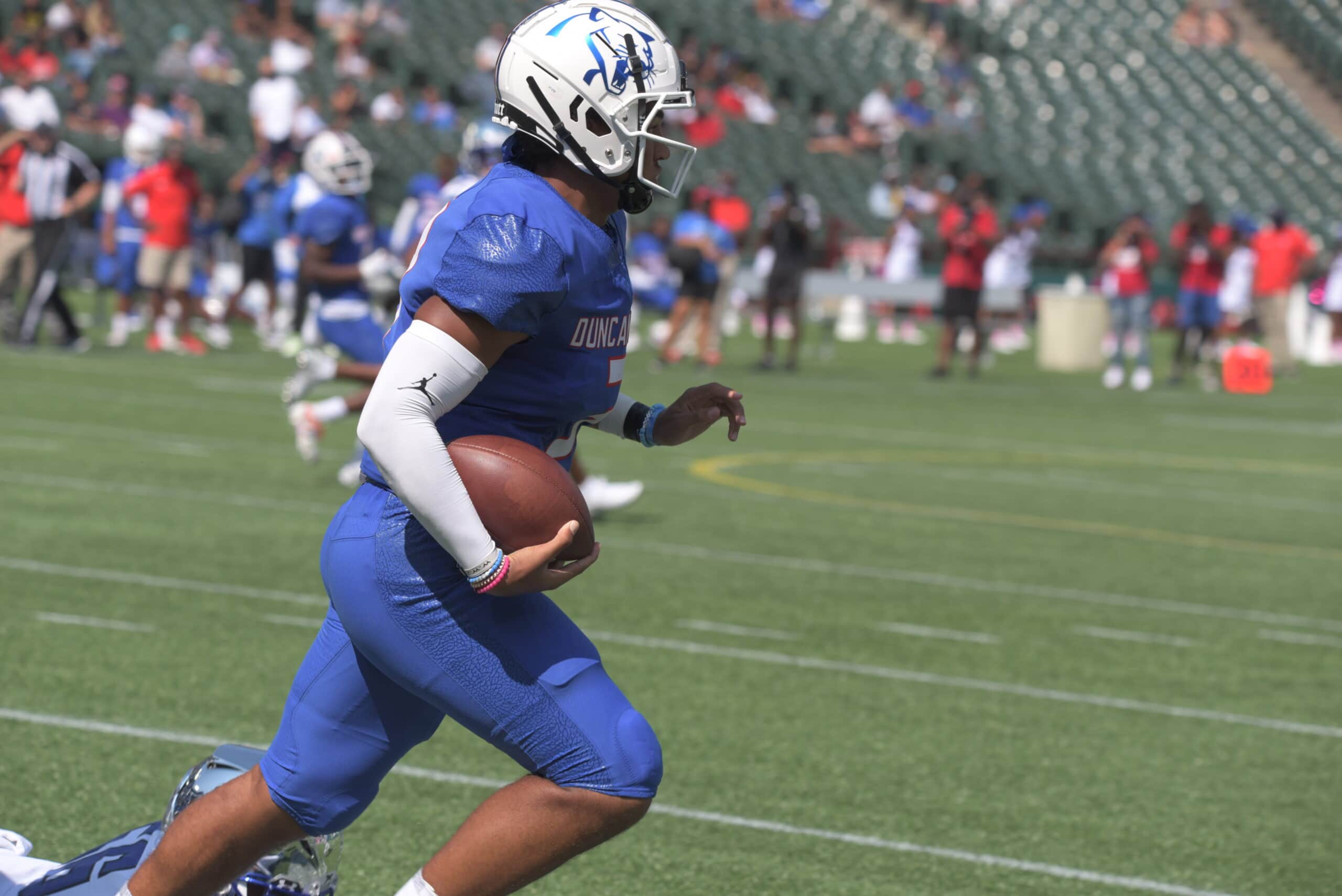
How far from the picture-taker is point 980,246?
74.0 ft

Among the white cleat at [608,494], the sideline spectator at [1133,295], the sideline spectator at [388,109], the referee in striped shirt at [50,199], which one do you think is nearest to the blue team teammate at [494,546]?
the white cleat at [608,494]

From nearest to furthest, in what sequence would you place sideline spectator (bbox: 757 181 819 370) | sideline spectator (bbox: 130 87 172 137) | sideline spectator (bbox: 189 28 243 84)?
sideline spectator (bbox: 757 181 819 370) < sideline spectator (bbox: 130 87 172 137) < sideline spectator (bbox: 189 28 243 84)

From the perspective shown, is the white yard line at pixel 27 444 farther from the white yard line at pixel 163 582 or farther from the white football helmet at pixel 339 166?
the white yard line at pixel 163 582

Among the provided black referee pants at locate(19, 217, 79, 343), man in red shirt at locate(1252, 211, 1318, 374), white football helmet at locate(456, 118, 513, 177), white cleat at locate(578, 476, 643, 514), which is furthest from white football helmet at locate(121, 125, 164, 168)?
man in red shirt at locate(1252, 211, 1318, 374)

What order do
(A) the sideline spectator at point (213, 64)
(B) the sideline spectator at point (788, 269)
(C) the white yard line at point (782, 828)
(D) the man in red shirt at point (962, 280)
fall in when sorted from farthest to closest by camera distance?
1. (A) the sideline spectator at point (213, 64)
2. (D) the man in red shirt at point (962, 280)
3. (B) the sideline spectator at point (788, 269)
4. (C) the white yard line at point (782, 828)

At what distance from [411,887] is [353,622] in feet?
1.49

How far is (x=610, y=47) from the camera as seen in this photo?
3.34 metres

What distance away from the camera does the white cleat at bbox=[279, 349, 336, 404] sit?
1052 centimetres

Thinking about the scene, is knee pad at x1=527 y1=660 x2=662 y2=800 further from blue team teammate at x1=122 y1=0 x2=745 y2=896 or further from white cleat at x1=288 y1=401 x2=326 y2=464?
white cleat at x1=288 y1=401 x2=326 y2=464

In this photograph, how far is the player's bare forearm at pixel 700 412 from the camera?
3832 millimetres

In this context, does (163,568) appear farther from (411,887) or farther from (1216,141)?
(1216,141)

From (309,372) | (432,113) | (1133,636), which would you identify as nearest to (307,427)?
(309,372)

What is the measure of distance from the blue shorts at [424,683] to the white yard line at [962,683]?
3.82 meters

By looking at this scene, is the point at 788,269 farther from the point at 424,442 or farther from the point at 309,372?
the point at 424,442
